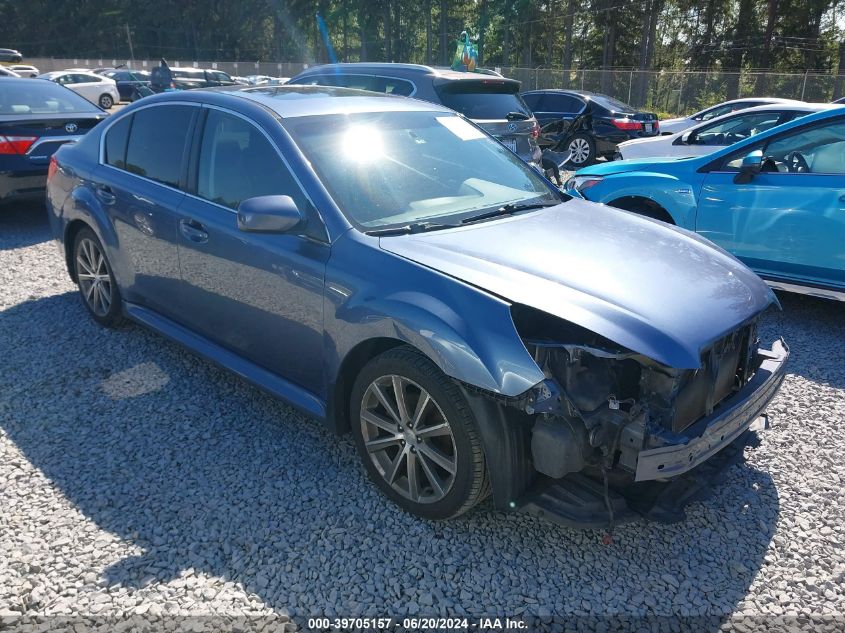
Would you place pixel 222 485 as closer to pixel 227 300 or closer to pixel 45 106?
pixel 227 300

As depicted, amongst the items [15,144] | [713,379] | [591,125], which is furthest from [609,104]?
[713,379]

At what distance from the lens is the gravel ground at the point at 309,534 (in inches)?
97.3

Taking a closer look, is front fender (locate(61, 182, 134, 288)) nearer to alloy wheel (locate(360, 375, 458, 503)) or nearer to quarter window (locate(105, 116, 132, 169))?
quarter window (locate(105, 116, 132, 169))

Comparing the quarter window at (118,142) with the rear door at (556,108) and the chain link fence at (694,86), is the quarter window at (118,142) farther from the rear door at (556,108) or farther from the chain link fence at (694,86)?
the chain link fence at (694,86)

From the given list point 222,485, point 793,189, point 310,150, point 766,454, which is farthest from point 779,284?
point 222,485

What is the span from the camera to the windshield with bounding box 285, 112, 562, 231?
3.13 meters

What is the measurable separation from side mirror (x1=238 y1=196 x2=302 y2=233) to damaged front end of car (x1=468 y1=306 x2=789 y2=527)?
114 centimetres

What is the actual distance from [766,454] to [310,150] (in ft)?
9.39

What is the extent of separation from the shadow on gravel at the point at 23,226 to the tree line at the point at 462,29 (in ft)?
112

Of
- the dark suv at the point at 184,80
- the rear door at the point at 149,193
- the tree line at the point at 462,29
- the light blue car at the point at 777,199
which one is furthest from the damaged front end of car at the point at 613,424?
the tree line at the point at 462,29

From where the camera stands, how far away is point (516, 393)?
2.34 m

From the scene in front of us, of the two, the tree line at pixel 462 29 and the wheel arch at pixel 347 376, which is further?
the tree line at pixel 462 29

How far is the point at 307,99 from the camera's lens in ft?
12.2

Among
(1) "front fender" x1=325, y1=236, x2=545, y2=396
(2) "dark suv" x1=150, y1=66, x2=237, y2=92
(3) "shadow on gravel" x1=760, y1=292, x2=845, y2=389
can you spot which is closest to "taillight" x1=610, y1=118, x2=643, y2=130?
(2) "dark suv" x1=150, y1=66, x2=237, y2=92
